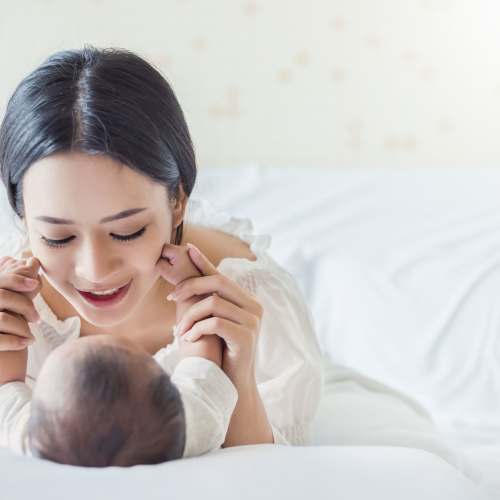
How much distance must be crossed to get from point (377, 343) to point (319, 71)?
141 cm

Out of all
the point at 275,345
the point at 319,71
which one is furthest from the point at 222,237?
the point at 319,71

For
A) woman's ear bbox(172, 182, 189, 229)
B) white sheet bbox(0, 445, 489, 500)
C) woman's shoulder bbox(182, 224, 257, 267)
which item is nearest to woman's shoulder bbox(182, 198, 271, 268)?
woman's shoulder bbox(182, 224, 257, 267)

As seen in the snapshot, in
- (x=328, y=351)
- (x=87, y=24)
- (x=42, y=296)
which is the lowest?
(x=328, y=351)

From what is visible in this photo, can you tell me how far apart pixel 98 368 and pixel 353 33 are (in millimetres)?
2432

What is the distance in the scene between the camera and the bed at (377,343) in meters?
0.86

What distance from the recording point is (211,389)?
39.1 inches

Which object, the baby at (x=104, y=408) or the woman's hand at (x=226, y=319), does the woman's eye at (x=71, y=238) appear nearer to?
the woman's hand at (x=226, y=319)

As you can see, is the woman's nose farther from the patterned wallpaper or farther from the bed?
the patterned wallpaper

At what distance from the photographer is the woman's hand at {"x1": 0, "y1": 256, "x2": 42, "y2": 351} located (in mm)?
1080

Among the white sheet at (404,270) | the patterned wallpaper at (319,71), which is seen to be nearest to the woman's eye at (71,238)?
the white sheet at (404,270)

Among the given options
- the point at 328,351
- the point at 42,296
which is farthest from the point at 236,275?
the point at 328,351

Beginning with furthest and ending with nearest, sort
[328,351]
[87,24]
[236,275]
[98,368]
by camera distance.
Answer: [87,24] → [328,351] → [236,275] → [98,368]

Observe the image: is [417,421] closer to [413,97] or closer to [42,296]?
[42,296]

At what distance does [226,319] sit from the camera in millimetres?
1092
